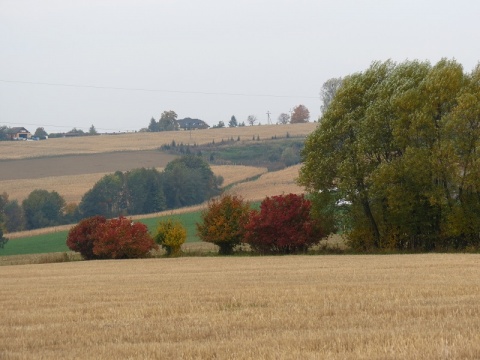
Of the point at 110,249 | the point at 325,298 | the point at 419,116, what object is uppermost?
the point at 419,116

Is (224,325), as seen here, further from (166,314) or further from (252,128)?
(252,128)

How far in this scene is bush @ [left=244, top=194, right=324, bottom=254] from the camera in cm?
5734

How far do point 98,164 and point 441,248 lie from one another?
93.6 meters

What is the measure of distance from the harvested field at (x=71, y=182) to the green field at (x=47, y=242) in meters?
22.1

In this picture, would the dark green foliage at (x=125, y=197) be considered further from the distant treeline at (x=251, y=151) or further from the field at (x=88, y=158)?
the distant treeline at (x=251, y=151)

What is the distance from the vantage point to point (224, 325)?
15531 mm

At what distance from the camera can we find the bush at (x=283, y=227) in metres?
57.3

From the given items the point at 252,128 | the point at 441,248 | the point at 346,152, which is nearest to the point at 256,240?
the point at 346,152

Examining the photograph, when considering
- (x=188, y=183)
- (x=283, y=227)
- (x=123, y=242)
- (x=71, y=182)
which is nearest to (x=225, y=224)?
(x=283, y=227)

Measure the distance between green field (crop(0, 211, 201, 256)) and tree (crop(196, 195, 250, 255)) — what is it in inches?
549

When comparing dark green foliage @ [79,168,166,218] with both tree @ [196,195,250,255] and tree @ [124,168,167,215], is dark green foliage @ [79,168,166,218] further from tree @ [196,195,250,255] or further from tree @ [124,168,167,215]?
tree @ [196,195,250,255]

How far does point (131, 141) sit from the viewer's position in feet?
539

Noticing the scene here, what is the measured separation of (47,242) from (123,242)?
2824 cm

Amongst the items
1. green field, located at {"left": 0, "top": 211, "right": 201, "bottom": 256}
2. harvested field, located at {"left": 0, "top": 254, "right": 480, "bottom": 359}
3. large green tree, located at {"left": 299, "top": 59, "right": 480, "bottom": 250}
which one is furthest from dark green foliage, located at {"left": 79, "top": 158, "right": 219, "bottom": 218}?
harvested field, located at {"left": 0, "top": 254, "right": 480, "bottom": 359}
